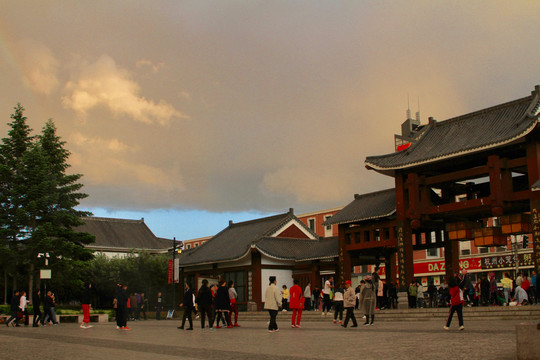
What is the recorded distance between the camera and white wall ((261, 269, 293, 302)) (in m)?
38.7

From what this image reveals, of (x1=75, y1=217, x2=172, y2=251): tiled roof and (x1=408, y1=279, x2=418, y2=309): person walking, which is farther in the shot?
(x1=75, y1=217, x2=172, y2=251): tiled roof

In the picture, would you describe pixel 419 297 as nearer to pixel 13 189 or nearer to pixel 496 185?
pixel 496 185

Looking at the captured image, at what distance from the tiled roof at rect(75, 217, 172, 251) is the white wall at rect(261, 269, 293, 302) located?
28.5m

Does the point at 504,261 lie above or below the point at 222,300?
above

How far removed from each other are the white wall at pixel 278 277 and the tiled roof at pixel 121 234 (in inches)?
1121

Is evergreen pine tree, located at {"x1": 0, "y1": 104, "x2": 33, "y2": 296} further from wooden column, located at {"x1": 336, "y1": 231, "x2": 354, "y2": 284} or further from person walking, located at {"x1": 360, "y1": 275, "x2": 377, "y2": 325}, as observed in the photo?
person walking, located at {"x1": 360, "y1": 275, "x2": 377, "y2": 325}

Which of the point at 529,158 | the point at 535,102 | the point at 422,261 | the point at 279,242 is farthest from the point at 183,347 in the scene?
the point at 422,261

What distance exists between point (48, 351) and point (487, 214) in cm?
2347

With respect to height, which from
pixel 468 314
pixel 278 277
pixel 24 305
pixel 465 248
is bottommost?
pixel 468 314

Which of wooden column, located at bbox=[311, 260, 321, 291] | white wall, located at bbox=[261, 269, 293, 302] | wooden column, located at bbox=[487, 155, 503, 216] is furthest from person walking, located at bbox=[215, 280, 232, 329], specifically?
white wall, located at bbox=[261, 269, 293, 302]

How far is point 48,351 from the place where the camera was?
10.7m

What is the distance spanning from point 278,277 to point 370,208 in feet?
31.3

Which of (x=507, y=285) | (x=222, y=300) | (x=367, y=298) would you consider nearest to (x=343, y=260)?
(x=507, y=285)

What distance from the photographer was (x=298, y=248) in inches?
1617
